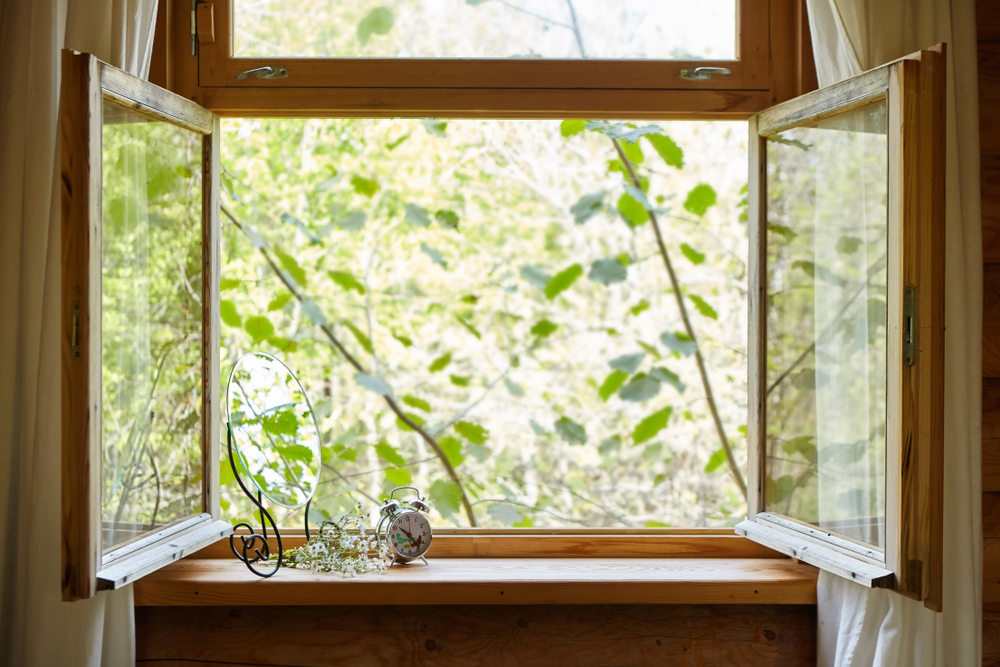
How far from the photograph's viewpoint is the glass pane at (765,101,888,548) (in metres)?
1.24

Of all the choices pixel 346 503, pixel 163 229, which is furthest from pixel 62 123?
pixel 346 503

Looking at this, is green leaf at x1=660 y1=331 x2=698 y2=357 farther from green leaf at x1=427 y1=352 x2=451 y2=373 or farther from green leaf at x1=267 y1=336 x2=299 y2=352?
green leaf at x1=267 y1=336 x2=299 y2=352

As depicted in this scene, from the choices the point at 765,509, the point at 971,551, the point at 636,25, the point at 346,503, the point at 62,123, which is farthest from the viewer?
the point at 346,503

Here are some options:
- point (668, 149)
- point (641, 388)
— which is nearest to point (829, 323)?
point (668, 149)

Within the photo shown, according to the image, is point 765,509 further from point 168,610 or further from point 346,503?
point 346,503

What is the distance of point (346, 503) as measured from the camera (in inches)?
107

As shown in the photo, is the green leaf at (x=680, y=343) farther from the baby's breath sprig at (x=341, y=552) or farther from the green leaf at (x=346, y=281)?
the baby's breath sprig at (x=341, y=552)

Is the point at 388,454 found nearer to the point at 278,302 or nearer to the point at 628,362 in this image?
the point at 278,302

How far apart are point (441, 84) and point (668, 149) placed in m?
0.71

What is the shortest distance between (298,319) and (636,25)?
2.08 metres

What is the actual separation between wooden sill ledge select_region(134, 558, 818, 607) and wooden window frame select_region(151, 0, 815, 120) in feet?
3.27

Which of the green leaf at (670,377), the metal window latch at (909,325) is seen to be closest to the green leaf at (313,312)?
the green leaf at (670,377)

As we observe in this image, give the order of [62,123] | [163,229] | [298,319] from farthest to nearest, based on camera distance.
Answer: [298,319] < [163,229] < [62,123]

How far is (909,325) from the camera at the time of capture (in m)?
1.13
